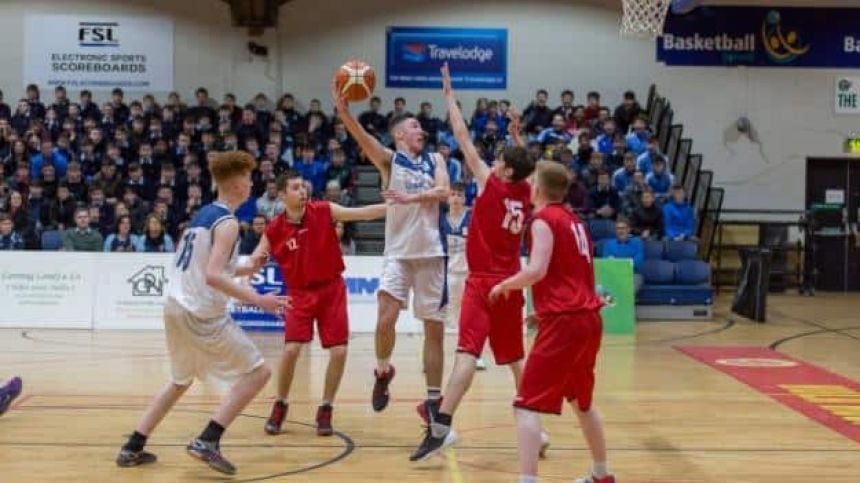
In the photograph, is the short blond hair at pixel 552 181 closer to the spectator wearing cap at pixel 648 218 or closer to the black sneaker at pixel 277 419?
the black sneaker at pixel 277 419

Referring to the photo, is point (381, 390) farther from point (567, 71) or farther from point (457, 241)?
point (567, 71)

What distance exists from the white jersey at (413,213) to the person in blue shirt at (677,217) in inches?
443

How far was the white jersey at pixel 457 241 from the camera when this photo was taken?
36.0 feet

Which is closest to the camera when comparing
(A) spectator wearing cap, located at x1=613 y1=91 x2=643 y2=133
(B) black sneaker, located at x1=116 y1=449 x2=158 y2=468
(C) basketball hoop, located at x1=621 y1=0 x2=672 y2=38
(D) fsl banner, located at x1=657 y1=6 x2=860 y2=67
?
(B) black sneaker, located at x1=116 y1=449 x2=158 y2=468

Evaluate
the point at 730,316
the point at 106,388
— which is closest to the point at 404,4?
the point at 730,316

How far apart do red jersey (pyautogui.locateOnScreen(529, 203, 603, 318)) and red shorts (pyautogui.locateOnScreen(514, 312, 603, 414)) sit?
7cm

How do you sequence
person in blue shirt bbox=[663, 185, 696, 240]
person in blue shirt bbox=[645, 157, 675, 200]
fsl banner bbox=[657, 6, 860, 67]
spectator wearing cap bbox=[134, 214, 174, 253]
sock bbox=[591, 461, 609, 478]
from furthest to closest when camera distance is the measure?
fsl banner bbox=[657, 6, 860, 67]
person in blue shirt bbox=[645, 157, 675, 200]
person in blue shirt bbox=[663, 185, 696, 240]
spectator wearing cap bbox=[134, 214, 174, 253]
sock bbox=[591, 461, 609, 478]

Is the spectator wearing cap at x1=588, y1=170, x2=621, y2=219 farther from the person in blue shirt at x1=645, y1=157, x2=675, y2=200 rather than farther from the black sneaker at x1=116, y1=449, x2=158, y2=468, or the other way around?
the black sneaker at x1=116, y1=449, x2=158, y2=468

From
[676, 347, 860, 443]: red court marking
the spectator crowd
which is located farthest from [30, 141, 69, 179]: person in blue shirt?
[676, 347, 860, 443]: red court marking

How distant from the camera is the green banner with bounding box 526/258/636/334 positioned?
583 inches

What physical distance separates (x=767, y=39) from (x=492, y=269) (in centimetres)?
1845

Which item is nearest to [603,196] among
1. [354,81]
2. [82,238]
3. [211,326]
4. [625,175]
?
[625,175]

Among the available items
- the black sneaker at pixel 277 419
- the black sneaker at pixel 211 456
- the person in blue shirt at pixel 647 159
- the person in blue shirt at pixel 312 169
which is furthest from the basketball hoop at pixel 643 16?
the black sneaker at pixel 211 456

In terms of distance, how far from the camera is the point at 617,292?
1498 cm
